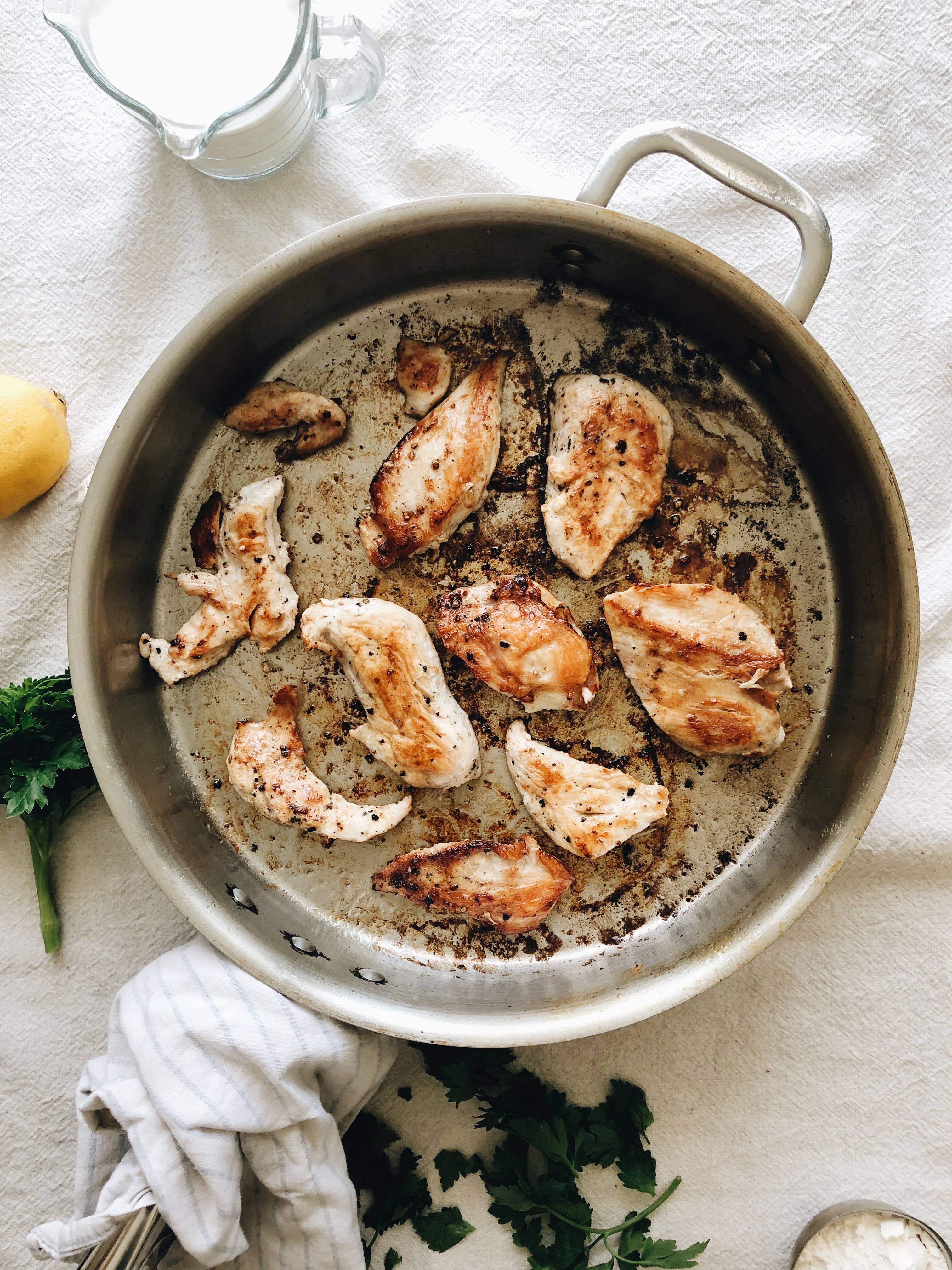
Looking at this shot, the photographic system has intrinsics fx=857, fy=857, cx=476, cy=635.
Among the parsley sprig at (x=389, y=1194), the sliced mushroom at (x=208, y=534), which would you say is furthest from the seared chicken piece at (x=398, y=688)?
the parsley sprig at (x=389, y=1194)

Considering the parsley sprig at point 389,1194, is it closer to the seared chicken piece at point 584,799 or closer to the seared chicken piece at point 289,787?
the seared chicken piece at point 289,787

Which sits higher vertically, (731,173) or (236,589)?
(731,173)

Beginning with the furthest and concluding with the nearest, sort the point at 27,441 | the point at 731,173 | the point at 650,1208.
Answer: the point at 650,1208, the point at 27,441, the point at 731,173

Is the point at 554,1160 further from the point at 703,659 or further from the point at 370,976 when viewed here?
the point at 703,659

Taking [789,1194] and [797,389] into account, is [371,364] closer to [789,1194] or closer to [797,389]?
[797,389]

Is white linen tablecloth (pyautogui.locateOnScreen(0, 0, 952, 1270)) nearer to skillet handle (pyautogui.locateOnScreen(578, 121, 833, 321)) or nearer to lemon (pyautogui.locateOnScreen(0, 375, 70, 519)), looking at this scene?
lemon (pyautogui.locateOnScreen(0, 375, 70, 519))

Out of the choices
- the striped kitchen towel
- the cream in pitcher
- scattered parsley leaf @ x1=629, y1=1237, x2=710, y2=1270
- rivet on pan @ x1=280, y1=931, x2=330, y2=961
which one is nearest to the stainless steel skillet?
rivet on pan @ x1=280, y1=931, x2=330, y2=961

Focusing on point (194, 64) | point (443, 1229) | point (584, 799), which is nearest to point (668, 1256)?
point (443, 1229)
